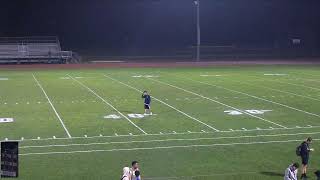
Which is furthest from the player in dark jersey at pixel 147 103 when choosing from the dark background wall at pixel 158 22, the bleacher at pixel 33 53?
the dark background wall at pixel 158 22

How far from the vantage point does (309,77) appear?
41469 millimetres

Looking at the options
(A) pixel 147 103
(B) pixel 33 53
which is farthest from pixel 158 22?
(A) pixel 147 103

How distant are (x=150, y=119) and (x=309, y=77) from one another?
21.5 metres

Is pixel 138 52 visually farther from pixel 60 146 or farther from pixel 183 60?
pixel 60 146

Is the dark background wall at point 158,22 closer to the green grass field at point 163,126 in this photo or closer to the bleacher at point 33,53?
the bleacher at point 33,53

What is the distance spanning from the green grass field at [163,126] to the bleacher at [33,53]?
18685 mm

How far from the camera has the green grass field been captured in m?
15.7

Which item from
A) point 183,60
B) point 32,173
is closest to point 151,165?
point 32,173

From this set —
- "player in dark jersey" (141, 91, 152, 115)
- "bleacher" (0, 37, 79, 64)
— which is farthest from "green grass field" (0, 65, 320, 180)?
"bleacher" (0, 37, 79, 64)

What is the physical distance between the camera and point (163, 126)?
2155 centimetres

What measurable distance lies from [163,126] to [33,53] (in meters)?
39.3

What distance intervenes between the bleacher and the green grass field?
18685mm

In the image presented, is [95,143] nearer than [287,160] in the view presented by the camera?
No

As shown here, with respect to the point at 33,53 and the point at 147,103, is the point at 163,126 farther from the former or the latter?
the point at 33,53
